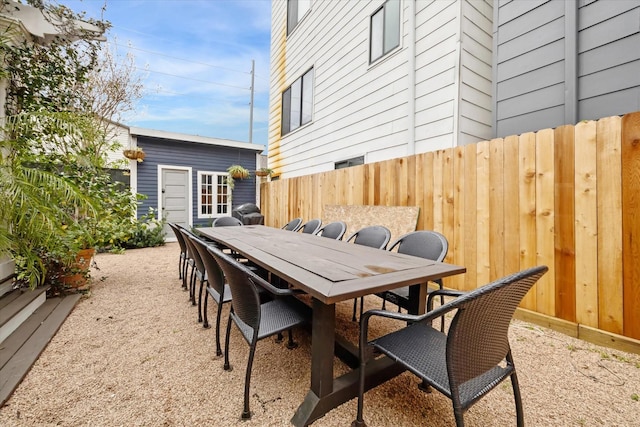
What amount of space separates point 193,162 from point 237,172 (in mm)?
1345

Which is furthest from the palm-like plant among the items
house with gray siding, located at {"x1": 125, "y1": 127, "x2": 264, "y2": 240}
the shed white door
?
the shed white door

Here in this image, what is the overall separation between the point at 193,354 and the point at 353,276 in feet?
4.97

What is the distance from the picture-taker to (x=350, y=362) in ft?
5.92

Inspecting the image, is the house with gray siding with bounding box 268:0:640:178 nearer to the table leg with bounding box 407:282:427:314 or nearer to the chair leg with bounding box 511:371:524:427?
the table leg with bounding box 407:282:427:314

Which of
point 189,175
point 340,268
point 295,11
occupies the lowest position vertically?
point 340,268

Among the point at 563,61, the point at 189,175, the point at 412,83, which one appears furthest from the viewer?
the point at 189,175

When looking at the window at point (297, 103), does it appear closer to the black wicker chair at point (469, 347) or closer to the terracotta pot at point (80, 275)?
the terracotta pot at point (80, 275)

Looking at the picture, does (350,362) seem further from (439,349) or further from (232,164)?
(232,164)

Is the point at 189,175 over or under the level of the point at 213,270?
over

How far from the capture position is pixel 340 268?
5.64 feet

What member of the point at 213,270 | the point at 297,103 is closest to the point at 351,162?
the point at 297,103

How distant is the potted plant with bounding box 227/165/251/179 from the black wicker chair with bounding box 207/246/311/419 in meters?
7.30

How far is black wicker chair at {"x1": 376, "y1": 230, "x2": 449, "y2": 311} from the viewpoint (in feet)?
7.16

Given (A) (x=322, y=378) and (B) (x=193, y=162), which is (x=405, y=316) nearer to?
(A) (x=322, y=378)
